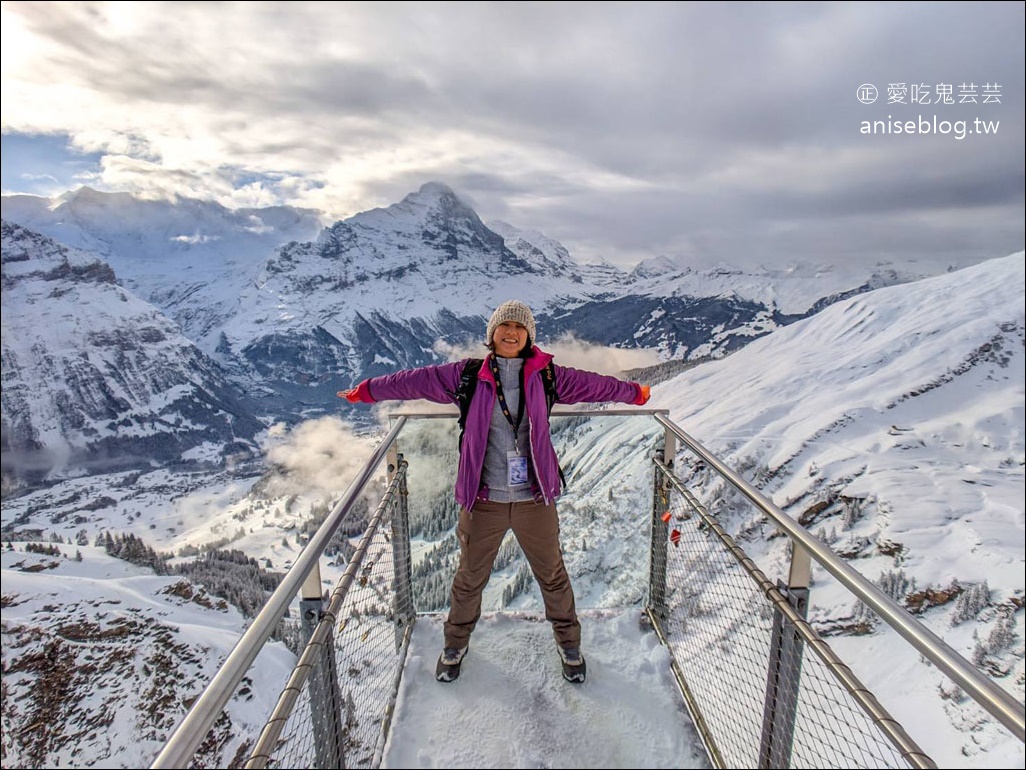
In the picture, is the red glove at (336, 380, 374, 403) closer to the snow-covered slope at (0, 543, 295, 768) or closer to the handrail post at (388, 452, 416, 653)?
the handrail post at (388, 452, 416, 653)

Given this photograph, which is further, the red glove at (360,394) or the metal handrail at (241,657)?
the red glove at (360,394)

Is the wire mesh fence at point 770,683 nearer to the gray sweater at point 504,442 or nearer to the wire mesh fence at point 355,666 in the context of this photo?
the gray sweater at point 504,442

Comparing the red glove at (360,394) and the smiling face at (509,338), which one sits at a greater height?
the smiling face at (509,338)

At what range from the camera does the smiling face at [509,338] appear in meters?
3.36

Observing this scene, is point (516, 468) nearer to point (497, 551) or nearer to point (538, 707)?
point (497, 551)

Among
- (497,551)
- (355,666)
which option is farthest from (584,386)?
(355,666)

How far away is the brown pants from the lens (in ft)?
11.5

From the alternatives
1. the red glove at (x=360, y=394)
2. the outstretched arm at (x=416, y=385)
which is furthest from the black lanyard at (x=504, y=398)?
the red glove at (x=360, y=394)

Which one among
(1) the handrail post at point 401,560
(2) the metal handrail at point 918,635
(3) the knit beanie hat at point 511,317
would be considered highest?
(3) the knit beanie hat at point 511,317

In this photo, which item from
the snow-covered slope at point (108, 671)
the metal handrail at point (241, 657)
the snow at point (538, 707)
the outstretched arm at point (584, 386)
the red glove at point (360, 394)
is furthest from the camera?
the snow-covered slope at point (108, 671)

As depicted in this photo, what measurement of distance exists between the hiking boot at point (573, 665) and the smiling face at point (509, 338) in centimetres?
214

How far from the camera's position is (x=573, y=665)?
3785 millimetres

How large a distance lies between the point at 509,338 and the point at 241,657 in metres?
2.20

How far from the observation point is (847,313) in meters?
55.0
